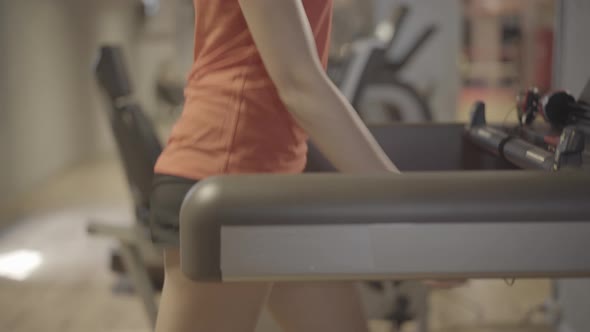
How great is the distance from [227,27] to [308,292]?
39cm

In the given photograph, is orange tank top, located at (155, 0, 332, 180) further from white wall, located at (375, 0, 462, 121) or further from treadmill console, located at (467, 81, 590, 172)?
white wall, located at (375, 0, 462, 121)

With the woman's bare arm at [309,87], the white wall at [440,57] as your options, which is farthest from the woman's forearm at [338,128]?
the white wall at [440,57]

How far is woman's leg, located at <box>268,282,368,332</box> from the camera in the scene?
1.13 metres

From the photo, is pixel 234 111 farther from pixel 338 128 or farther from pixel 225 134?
pixel 338 128

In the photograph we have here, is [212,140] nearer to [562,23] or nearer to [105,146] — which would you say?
[562,23]

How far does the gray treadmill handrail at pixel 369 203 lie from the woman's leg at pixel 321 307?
440 mm

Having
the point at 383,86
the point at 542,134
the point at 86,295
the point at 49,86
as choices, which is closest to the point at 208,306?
the point at 542,134

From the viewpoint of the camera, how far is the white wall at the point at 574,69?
2.28 metres

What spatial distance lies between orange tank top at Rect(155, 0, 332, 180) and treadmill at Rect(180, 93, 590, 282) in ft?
0.96

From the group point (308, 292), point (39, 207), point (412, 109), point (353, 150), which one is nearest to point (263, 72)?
point (353, 150)

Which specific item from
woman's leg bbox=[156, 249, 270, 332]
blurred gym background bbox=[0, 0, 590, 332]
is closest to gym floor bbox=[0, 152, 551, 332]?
blurred gym background bbox=[0, 0, 590, 332]

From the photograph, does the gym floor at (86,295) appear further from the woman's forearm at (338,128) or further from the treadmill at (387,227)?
the treadmill at (387,227)

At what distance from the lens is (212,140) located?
1024mm

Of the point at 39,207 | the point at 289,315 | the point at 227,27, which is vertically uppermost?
the point at 227,27
